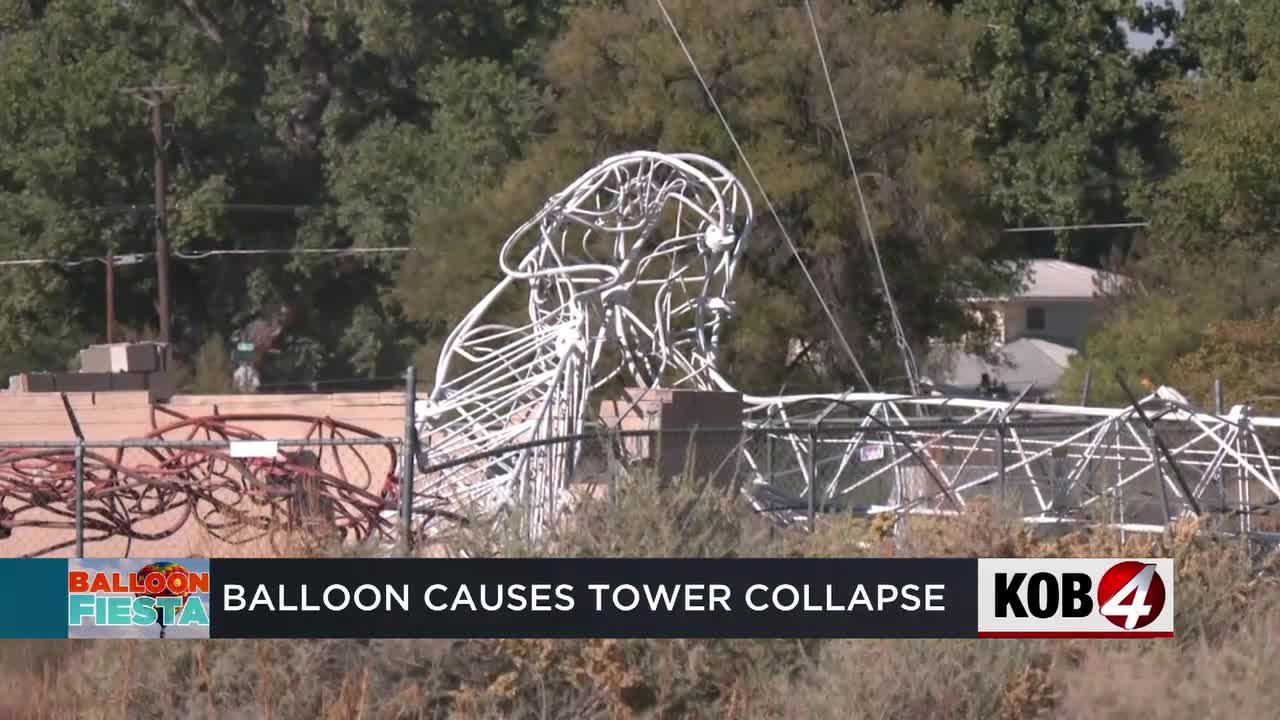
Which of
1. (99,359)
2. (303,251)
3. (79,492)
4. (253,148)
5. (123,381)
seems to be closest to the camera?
(79,492)

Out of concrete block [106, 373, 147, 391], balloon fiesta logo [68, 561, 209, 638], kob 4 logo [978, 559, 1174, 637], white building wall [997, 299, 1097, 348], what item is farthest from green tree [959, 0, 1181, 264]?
balloon fiesta logo [68, 561, 209, 638]

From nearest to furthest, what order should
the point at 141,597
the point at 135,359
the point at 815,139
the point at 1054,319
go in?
the point at 141,597 < the point at 135,359 < the point at 815,139 < the point at 1054,319

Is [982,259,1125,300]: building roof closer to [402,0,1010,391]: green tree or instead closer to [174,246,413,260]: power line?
[174,246,413,260]: power line

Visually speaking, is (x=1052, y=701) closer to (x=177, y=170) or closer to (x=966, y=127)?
(x=966, y=127)

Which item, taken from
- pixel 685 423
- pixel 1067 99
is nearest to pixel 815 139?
pixel 1067 99

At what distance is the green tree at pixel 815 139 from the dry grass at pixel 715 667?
23.9 m

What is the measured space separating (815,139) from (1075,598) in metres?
27.1

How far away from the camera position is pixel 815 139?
3778cm

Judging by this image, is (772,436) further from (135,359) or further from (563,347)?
(135,359)

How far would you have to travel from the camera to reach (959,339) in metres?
40.3

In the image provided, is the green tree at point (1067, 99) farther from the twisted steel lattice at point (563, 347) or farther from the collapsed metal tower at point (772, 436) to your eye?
the twisted steel lattice at point (563, 347)

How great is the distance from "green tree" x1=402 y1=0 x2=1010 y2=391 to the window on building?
32783mm

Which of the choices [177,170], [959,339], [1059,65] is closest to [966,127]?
[959,339]

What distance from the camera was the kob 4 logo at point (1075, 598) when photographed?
1098 centimetres
